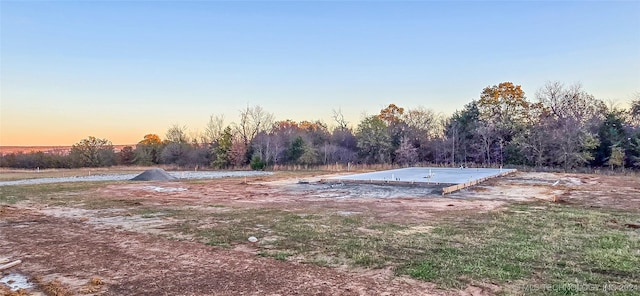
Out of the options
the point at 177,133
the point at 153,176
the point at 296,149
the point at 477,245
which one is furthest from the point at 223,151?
the point at 477,245

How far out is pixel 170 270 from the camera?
368 centimetres

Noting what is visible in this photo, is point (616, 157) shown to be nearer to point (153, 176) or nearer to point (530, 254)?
point (530, 254)

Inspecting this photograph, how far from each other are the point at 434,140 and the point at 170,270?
2601 cm

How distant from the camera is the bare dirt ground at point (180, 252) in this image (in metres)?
3.14

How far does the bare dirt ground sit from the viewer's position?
314 centimetres

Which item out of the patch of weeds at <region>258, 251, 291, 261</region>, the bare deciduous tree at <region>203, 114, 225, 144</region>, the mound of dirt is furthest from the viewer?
the bare deciduous tree at <region>203, 114, 225, 144</region>

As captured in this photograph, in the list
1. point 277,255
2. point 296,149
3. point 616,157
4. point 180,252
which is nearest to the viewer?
point 277,255

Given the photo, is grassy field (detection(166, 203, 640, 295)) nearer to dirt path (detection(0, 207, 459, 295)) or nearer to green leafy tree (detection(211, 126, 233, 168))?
dirt path (detection(0, 207, 459, 295))

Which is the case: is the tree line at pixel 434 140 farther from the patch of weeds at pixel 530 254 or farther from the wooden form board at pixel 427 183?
the patch of weeds at pixel 530 254

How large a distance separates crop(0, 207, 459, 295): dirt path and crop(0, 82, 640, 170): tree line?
2120 cm

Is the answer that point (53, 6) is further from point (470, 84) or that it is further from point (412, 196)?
point (470, 84)

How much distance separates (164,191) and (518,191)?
418 inches

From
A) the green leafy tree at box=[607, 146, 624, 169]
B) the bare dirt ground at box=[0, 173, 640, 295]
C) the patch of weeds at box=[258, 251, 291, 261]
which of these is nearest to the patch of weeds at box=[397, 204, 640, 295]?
the bare dirt ground at box=[0, 173, 640, 295]

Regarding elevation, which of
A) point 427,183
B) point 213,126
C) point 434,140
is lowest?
point 427,183
